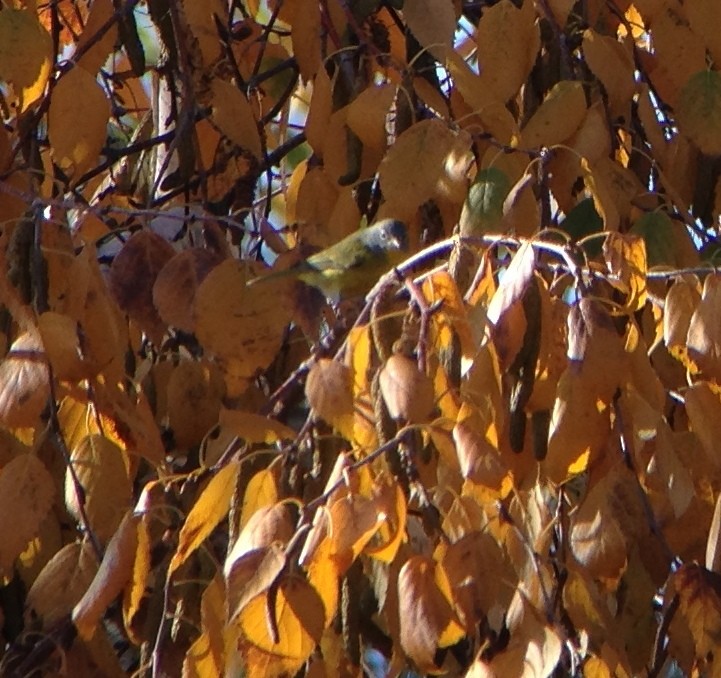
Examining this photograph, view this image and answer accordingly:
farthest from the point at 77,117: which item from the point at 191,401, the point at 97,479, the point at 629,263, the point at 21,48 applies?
the point at 629,263

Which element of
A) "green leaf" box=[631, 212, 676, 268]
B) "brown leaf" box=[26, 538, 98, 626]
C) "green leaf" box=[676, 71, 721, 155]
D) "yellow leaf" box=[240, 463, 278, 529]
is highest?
"yellow leaf" box=[240, 463, 278, 529]

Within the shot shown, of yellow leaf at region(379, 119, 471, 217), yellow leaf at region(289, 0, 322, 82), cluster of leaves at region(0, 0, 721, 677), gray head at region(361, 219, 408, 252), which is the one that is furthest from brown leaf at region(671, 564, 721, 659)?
yellow leaf at region(289, 0, 322, 82)

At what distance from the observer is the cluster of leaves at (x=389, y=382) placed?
123 centimetres

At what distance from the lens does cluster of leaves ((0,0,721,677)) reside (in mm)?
1230

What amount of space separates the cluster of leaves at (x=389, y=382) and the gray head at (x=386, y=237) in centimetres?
4

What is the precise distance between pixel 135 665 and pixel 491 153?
81cm

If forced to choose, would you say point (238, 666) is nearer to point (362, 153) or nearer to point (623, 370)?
point (623, 370)

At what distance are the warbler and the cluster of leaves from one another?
0.06 m

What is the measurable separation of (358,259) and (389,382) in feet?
3.66

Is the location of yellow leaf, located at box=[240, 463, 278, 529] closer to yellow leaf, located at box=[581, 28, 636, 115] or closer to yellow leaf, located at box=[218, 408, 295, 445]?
yellow leaf, located at box=[218, 408, 295, 445]

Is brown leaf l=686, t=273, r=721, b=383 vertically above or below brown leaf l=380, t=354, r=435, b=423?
below

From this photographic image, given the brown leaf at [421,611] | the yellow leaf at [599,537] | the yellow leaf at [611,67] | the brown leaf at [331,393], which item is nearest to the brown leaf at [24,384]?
the brown leaf at [331,393]

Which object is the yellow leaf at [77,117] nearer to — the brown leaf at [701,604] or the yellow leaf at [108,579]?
the yellow leaf at [108,579]

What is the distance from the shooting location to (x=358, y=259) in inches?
91.1
